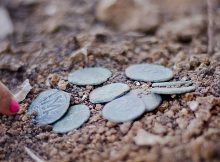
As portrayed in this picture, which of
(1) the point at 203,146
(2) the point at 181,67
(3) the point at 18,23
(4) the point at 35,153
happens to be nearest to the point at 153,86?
(2) the point at 181,67

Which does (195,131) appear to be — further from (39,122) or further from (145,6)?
(145,6)

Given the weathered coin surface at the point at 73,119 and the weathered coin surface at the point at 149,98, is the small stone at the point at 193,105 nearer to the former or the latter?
the weathered coin surface at the point at 149,98

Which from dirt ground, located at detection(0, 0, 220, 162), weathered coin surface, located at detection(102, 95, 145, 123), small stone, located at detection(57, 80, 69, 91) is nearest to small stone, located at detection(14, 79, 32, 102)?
dirt ground, located at detection(0, 0, 220, 162)

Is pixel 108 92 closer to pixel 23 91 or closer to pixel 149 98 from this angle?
pixel 149 98

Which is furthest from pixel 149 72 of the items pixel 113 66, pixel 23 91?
pixel 23 91

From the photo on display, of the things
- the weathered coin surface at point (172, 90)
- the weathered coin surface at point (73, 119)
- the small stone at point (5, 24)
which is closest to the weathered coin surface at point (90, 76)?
the weathered coin surface at point (73, 119)

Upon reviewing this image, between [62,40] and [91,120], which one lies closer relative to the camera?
[91,120]
